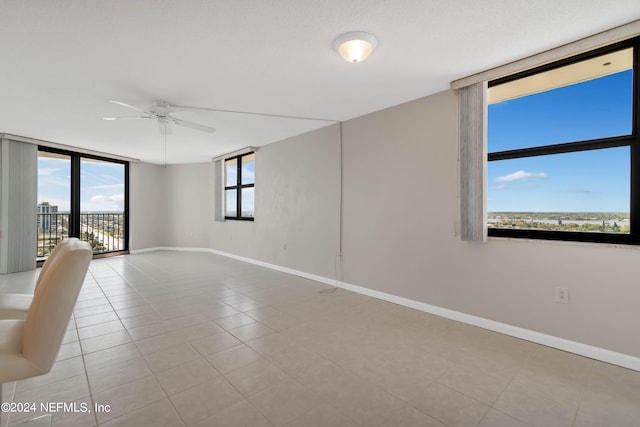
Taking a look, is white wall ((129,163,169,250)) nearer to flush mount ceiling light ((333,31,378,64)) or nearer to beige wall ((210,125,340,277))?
beige wall ((210,125,340,277))

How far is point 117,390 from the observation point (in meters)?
1.79

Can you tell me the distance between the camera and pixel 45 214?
571 centimetres

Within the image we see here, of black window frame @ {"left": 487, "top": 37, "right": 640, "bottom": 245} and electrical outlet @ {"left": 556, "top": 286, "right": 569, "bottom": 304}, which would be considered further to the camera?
electrical outlet @ {"left": 556, "top": 286, "right": 569, "bottom": 304}

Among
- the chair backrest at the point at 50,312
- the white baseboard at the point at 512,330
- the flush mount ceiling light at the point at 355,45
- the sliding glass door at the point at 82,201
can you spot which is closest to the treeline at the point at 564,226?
the white baseboard at the point at 512,330

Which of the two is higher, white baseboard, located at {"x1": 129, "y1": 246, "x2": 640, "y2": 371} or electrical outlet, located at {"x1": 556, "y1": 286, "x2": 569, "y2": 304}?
electrical outlet, located at {"x1": 556, "y1": 286, "x2": 569, "y2": 304}

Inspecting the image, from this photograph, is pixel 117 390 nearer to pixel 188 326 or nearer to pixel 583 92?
pixel 188 326

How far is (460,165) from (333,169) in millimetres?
1881

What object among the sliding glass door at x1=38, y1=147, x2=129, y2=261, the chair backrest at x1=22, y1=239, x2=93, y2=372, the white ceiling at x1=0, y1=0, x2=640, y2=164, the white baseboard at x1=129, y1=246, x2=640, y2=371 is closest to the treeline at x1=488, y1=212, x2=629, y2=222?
the white baseboard at x1=129, y1=246, x2=640, y2=371

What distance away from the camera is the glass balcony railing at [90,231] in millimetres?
5758

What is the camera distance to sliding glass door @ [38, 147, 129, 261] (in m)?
5.69

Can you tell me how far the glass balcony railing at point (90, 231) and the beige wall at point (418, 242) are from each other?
3.90 metres

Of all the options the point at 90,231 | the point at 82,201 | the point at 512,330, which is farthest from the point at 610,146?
the point at 90,231

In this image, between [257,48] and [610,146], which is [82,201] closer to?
[257,48]

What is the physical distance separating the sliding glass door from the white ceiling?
94.3 inches
